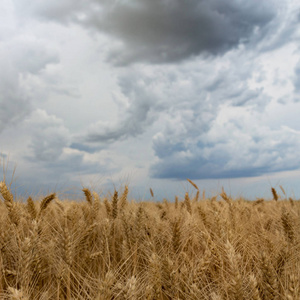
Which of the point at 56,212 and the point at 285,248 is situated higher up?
the point at 56,212

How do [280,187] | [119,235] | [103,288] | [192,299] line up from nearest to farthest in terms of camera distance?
[103,288], [192,299], [119,235], [280,187]

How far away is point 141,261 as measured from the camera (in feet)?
10.9

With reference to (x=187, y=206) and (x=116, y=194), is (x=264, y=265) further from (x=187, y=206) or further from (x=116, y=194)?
(x=187, y=206)

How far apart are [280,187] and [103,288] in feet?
26.0

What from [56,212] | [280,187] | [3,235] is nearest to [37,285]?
[3,235]

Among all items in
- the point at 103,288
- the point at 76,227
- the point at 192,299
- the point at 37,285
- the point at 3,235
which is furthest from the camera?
the point at 76,227

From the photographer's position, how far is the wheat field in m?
2.07

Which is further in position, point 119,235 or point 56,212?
point 56,212

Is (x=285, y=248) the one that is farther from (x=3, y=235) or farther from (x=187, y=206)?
(x=3, y=235)

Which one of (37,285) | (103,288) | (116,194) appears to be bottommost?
(37,285)

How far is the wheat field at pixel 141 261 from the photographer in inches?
81.5

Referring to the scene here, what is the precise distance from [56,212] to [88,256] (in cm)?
162

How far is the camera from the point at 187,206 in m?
4.57

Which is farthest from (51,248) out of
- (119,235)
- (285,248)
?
(285,248)
